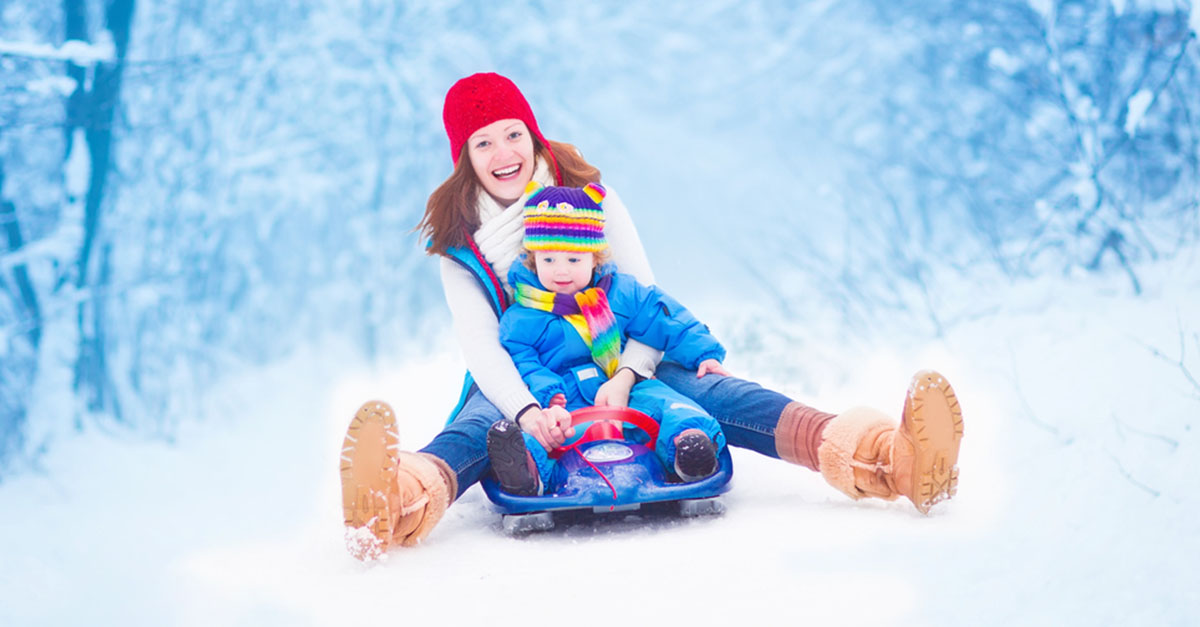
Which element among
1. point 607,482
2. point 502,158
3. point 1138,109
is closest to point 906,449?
point 607,482

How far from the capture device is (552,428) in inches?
59.8

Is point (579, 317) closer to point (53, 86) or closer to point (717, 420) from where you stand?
point (717, 420)

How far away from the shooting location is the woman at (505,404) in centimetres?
131

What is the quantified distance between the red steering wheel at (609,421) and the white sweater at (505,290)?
10cm

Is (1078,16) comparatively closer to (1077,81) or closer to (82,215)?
(1077,81)

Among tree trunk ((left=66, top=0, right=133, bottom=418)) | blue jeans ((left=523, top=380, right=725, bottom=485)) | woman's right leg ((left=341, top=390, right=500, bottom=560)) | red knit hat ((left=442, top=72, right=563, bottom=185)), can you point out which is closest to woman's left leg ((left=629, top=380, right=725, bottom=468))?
blue jeans ((left=523, top=380, right=725, bottom=485))

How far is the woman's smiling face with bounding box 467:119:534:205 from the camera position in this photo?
1898 mm

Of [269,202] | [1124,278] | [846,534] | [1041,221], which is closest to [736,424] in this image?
[846,534]

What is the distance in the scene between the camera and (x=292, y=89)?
3.35 meters

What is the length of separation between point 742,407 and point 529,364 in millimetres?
413

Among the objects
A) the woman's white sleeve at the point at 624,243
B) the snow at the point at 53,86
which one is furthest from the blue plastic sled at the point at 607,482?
the snow at the point at 53,86

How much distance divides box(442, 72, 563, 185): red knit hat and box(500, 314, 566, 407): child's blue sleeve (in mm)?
446

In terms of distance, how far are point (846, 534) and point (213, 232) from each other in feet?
8.36

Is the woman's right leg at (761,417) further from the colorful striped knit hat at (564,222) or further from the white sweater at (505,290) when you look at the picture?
the colorful striped knit hat at (564,222)
